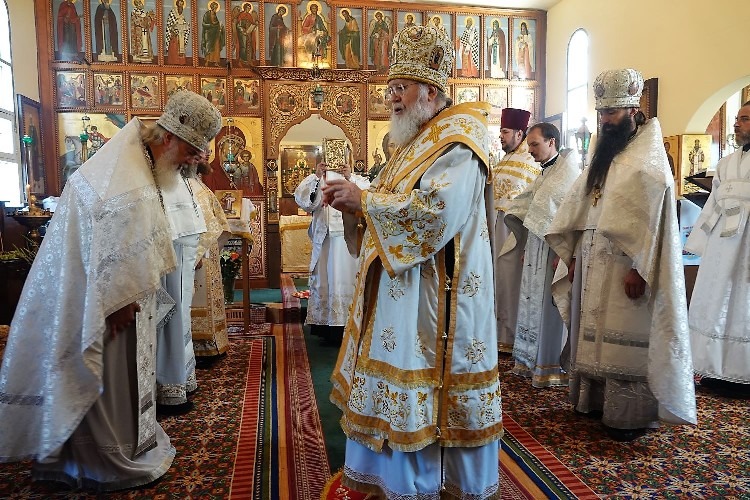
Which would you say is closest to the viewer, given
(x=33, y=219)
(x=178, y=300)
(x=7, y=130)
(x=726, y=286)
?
(x=178, y=300)

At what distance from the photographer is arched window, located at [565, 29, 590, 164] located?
1079cm

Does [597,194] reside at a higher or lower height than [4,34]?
lower

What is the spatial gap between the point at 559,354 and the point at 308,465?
233cm

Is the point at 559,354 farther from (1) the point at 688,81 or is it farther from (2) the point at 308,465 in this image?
(1) the point at 688,81

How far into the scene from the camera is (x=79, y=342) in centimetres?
245

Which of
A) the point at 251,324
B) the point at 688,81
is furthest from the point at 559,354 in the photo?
the point at 688,81

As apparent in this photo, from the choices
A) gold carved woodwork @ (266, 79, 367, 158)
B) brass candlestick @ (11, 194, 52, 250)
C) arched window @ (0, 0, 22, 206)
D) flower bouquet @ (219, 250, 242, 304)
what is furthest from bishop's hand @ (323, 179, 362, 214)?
gold carved woodwork @ (266, 79, 367, 158)

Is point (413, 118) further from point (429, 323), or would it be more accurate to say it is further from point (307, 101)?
point (307, 101)

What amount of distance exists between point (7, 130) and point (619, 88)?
9081 millimetres

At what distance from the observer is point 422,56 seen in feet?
7.27

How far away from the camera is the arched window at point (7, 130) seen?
336 inches

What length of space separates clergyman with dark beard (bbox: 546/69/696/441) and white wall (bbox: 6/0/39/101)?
9491 mm

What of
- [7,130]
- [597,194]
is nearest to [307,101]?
[7,130]

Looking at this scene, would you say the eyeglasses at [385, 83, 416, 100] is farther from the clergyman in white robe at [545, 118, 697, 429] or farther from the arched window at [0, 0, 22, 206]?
the arched window at [0, 0, 22, 206]
